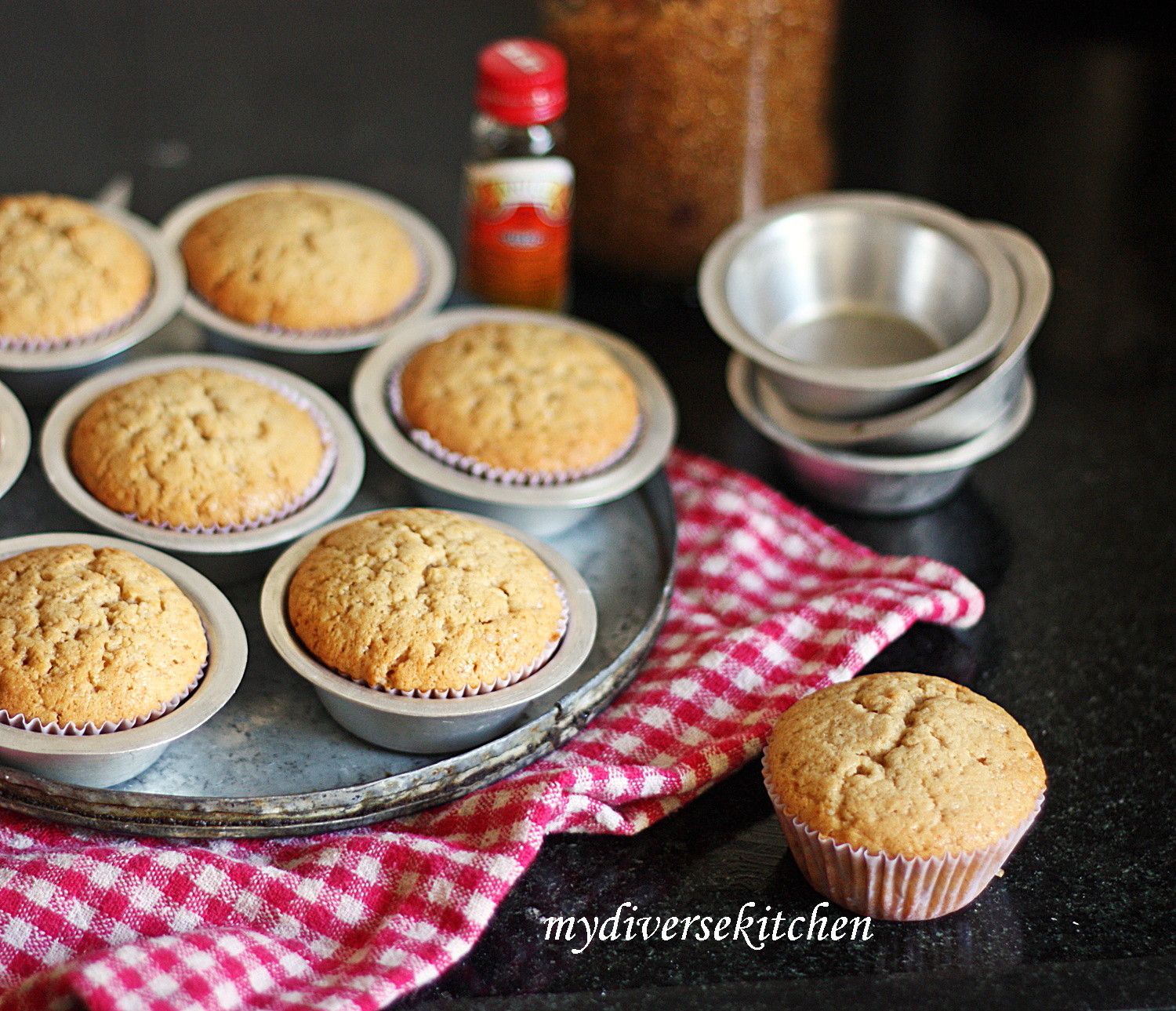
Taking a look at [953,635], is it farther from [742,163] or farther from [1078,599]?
[742,163]

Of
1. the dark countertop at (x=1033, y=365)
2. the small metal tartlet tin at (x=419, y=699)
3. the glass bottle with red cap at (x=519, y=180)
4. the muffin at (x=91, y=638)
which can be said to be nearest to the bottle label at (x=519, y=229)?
the glass bottle with red cap at (x=519, y=180)

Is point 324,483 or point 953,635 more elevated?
point 324,483

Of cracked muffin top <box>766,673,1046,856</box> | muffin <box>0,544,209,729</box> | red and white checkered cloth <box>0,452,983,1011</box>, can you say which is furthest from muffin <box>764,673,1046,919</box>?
muffin <box>0,544,209,729</box>

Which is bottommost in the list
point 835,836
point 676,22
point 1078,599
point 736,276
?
point 1078,599

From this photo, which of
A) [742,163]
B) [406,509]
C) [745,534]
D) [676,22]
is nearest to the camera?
[406,509]

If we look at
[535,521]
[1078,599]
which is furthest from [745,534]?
[1078,599]

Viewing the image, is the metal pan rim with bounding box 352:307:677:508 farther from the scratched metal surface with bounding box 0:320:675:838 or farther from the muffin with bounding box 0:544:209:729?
the muffin with bounding box 0:544:209:729

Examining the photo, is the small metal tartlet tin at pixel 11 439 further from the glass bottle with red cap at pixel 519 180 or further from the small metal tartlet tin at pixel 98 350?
Answer: the glass bottle with red cap at pixel 519 180

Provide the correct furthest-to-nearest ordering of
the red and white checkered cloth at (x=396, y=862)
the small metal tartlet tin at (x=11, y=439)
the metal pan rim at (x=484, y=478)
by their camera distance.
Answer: the metal pan rim at (x=484, y=478) < the small metal tartlet tin at (x=11, y=439) < the red and white checkered cloth at (x=396, y=862)
